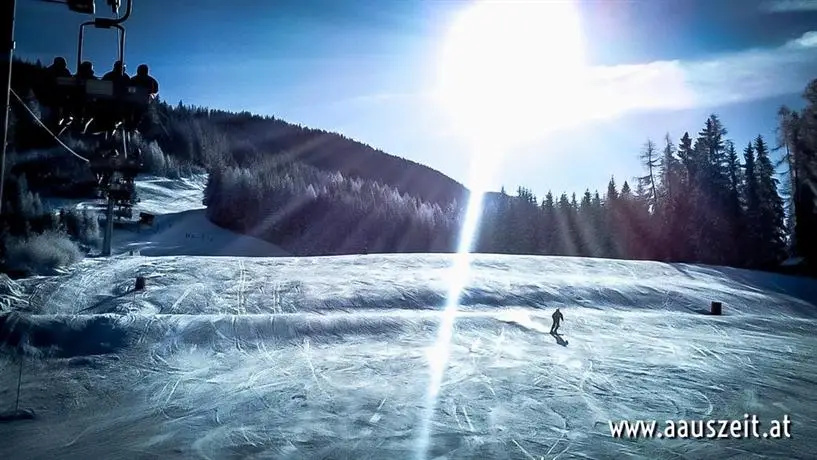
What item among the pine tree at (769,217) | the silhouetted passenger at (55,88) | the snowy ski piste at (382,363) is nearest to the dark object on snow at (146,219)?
the snowy ski piste at (382,363)

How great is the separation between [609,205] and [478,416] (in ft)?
132

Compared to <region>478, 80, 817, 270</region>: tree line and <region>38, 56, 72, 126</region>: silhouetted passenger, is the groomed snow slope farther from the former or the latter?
<region>478, 80, 817, 270</region>: tree line

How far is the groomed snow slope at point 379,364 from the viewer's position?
7.21 m

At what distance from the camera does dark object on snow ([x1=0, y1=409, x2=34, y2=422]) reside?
317 inches

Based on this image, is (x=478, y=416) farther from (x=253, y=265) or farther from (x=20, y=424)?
(x=253, y=265)

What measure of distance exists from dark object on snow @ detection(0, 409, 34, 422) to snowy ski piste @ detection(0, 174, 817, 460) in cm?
18

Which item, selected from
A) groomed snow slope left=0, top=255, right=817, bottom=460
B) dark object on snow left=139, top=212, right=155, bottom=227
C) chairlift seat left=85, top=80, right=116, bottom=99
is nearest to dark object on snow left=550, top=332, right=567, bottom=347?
groomed snow slope left=0, top=255, right=817, bottom=460

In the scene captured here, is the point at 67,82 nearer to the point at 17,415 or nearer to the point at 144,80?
the point at 144,80

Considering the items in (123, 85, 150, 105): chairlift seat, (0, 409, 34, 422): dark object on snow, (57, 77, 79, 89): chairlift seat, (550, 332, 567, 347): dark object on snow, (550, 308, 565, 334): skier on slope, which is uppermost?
(57, 77, 79, 89): chairlift seat

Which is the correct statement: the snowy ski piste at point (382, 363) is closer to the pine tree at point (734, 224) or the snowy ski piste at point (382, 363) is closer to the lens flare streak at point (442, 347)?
the lens flare streak at point (442, 347)

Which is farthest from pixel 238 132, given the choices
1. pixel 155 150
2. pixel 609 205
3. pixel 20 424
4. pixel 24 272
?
pixel 20 424

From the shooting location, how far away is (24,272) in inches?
728

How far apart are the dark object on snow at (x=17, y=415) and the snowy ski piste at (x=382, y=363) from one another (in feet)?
0.58

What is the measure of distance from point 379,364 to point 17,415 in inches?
275
